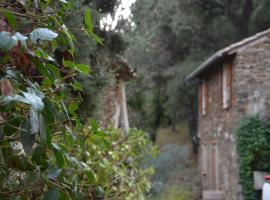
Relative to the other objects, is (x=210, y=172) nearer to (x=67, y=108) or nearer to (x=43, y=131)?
(x=67, y=108)

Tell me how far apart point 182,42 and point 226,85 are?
7727 mm

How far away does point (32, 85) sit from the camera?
1414mm

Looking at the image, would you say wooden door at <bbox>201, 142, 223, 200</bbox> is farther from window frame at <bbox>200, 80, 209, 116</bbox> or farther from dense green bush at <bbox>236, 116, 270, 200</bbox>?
dense green bush at <bbox>236, 116, 270, 200</bbox>

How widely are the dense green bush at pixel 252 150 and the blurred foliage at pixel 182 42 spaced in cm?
778

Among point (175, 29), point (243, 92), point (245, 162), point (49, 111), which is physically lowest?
point (245, 162)

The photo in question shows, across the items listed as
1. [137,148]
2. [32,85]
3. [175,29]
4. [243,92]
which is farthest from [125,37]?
[175,29]

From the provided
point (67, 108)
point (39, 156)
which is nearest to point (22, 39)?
point (39, 156)

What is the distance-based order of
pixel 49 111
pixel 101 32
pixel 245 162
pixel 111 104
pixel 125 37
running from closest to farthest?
pixel 49 111 < pixel 101 32 < pixel 125 37 < pixel 111 104 < pixel 245 162

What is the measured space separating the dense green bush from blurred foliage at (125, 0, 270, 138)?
7779 mm

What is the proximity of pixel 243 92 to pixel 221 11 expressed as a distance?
26.9ft

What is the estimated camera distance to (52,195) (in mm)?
1461

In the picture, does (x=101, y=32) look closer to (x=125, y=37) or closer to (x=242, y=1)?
(x=125, y=37)

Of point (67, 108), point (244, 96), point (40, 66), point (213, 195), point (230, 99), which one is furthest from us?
point (213, 195)

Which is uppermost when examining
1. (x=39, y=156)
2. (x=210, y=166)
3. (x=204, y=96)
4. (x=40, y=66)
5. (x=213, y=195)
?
(x=204, y=96)
